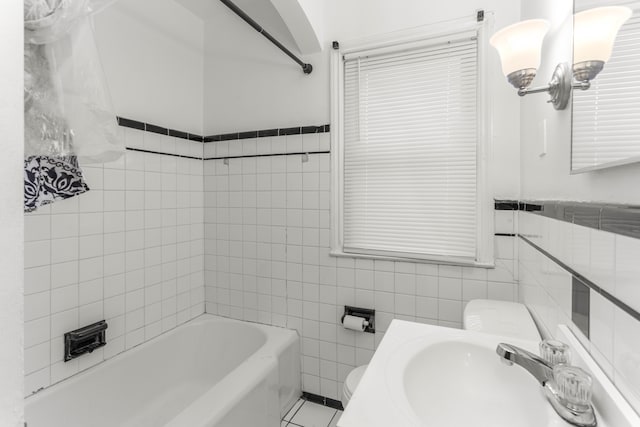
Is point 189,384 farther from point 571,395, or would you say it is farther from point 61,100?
point 571,395

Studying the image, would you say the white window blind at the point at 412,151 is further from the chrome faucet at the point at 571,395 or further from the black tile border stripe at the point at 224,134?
the chrome faucet at the point at 571,395

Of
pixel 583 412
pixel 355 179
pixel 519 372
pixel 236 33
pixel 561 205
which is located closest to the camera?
pixel 583 412

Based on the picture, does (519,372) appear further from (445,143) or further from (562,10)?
(445,143)

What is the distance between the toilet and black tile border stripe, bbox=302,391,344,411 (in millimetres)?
562

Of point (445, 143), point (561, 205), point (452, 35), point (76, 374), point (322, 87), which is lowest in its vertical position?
point (76, 374)

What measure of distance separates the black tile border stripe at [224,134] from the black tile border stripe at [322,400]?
173cm

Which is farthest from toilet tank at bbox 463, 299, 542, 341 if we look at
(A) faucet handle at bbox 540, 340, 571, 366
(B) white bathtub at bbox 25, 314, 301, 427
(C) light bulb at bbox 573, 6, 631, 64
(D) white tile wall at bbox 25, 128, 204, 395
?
(D) white tile wall at bbox 25, 128, 204, 395

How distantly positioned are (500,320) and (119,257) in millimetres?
1978

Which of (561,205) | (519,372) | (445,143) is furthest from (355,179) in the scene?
(519,372)

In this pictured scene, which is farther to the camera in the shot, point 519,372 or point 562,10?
point 562,10

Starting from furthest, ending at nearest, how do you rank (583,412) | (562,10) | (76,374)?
(76,374) → (562,10) → (583,412)

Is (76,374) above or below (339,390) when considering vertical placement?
above

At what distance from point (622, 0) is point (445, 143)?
1.17 metres

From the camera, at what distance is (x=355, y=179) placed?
1946 mm
